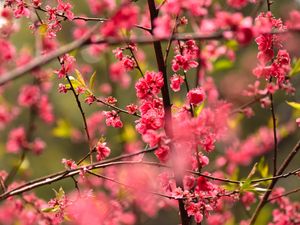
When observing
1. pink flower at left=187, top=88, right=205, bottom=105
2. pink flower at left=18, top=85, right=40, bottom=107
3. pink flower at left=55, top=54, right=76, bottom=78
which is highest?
pink flower at left=18, top=85, right=40, bottom=107

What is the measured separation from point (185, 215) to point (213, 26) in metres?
1.28

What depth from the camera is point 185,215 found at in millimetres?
2621

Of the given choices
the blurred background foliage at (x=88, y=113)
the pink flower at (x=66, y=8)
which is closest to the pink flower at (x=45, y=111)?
the pink flower at (x=66, y=8)

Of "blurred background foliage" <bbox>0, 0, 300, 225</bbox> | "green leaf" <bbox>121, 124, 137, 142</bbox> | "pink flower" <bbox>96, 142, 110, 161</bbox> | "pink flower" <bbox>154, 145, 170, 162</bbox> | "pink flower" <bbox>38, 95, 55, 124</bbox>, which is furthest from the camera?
"blurred background foliage" <bbox>0, 0, 300, 225</bbox>

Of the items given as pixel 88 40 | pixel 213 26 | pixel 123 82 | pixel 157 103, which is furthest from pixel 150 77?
pixel 123 82

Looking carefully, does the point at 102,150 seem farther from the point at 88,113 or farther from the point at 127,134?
the point at 88,113

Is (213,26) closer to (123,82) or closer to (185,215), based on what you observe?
(185,215)

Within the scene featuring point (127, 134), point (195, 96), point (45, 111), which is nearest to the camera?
point (195, 96)

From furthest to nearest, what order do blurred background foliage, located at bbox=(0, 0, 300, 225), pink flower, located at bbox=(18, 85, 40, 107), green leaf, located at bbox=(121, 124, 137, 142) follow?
1. blurred background foliage, located at bbox=(0, 0, 300, 225)
2. pink flower, located at bbox=(18, 85, 40, 107)
3. green leaf, located at bbox=(121, 124, 137, 142)

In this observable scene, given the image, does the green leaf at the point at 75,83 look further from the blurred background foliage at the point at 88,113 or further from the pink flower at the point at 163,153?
the blurred background foliage at the point at 88,113

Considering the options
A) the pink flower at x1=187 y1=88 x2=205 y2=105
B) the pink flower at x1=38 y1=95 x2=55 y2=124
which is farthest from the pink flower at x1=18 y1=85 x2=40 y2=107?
the pink flower at x1=187 y1=88 x2=205 y2=105

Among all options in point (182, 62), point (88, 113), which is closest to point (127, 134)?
point (182, 62)

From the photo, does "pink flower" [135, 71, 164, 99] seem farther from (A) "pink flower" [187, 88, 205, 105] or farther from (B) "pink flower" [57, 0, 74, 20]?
(B) "pink flower" [57, 0, 74, 20]

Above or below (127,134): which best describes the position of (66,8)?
below
